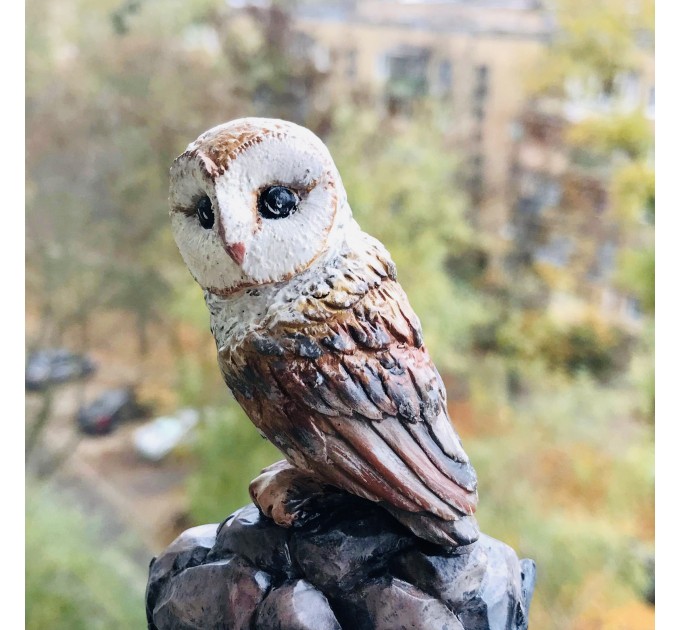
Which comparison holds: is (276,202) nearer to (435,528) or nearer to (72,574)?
(435,528)

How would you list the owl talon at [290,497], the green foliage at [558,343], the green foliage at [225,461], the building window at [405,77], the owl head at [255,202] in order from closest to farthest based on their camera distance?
1. the owl head at [255,202]
2. the owl talon at [290,497]
3. the green foliage at [225,461]
4. the building window at [405,77]
5. the green foliage at [558,343]

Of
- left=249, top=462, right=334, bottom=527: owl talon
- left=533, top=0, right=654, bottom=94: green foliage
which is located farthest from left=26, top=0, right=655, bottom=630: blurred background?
left=249, top=462, right=334, bottom=527: owl talon

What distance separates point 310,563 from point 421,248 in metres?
1.42

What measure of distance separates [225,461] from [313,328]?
4.54 feet

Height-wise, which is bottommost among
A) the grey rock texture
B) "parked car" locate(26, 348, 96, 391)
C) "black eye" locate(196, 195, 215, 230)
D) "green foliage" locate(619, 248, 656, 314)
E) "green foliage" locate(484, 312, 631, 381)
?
"green foliage" locate(484, 312, 631, 381)

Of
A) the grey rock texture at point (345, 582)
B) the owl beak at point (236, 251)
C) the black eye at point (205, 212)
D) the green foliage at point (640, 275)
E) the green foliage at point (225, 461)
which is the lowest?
the green foliage at point (225, 461)

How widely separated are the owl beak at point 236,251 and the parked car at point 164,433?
152 cm

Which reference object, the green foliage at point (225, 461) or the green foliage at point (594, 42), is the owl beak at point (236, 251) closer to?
the green foliage at point (225, 461)

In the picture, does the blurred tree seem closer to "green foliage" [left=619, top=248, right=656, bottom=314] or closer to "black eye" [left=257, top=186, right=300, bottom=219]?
"green foliage" [left=619, top=248, right=656, bottom=314]

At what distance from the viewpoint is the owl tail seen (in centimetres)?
74

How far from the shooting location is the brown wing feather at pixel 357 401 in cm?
71

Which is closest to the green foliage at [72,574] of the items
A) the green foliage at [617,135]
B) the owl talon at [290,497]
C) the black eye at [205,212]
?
the owl talon at [290,497]

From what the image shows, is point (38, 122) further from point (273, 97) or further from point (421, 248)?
point (421, 248)

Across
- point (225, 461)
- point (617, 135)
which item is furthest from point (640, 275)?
point (225, 461)
